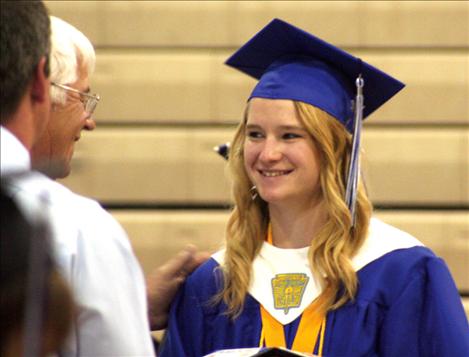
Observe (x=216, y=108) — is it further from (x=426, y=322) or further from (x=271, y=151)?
(x=426, y=322)

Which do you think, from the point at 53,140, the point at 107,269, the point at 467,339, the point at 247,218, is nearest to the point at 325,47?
the point at 247,218

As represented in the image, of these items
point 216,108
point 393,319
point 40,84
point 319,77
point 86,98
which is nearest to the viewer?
point 40,84

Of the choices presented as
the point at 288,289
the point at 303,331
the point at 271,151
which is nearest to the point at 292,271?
the point at 288,289

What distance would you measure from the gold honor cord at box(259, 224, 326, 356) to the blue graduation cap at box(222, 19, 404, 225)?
280mm

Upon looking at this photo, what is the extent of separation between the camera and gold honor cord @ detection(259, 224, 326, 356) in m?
3.15

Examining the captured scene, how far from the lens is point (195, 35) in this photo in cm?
566

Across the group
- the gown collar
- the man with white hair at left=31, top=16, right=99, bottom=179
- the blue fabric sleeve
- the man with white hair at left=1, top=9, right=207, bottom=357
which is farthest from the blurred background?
the man with white hair at left=1, top=9, right=207, bottom=357

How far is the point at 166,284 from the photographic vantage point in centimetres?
335

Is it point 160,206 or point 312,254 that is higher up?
point 312,254

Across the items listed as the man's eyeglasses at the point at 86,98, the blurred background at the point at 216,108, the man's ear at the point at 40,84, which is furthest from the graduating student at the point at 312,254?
the blurred background at the point at 216,108

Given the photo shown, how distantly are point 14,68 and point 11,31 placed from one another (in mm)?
54

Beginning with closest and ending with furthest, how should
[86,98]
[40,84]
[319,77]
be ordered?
[40,84] → [86,98] → [319,77]

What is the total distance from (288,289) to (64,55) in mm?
1061

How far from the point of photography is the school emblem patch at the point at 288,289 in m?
3.27
